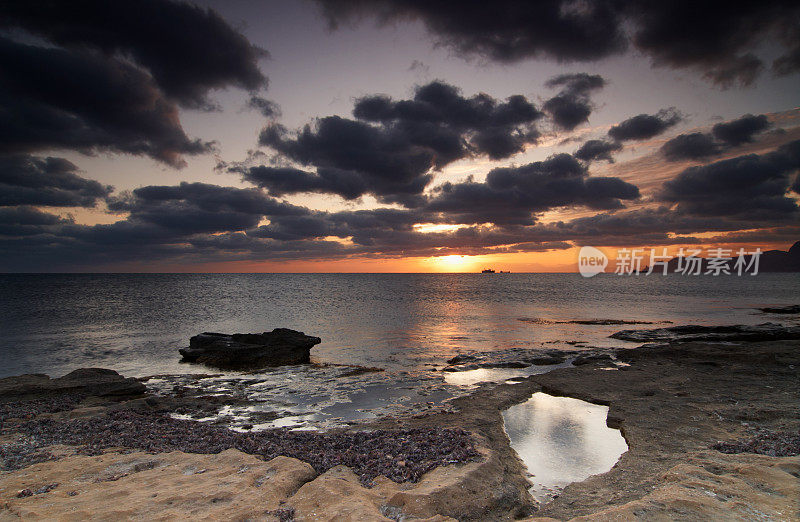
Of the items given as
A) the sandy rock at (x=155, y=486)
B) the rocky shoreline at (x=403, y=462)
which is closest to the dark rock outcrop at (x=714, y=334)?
the rocky shoreline at (x=403, y=462)

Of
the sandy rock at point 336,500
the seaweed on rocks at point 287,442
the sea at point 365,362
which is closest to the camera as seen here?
the sandy rock at point 336,500

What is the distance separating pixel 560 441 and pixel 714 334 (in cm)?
3385

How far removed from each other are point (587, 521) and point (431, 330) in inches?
1428

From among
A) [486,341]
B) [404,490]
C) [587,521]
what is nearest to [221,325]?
[486,341]

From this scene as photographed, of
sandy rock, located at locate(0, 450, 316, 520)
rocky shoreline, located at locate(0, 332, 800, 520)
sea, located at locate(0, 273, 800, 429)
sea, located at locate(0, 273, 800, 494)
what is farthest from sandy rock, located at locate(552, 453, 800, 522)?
sea, located at locate(0, 273, 800, 429)

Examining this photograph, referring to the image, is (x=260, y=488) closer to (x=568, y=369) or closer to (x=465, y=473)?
(x=465, y=473)

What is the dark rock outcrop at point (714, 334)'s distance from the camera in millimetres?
32031

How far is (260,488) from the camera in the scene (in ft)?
27.2

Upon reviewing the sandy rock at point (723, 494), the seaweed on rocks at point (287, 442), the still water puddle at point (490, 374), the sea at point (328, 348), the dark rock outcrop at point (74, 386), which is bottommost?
the sea at point (328, 348)

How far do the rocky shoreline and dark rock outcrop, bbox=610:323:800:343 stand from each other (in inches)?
705

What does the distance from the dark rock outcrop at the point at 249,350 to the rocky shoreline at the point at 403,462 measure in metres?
9.06

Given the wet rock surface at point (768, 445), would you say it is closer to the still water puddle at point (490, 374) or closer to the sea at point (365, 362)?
the sea at point (365, 362)

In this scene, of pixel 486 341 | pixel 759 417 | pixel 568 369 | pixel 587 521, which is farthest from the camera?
pixel 486 341

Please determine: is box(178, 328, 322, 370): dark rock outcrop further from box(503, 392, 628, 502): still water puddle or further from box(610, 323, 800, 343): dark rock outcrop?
box(610, 323, 800, 343): dark rock outcrop
